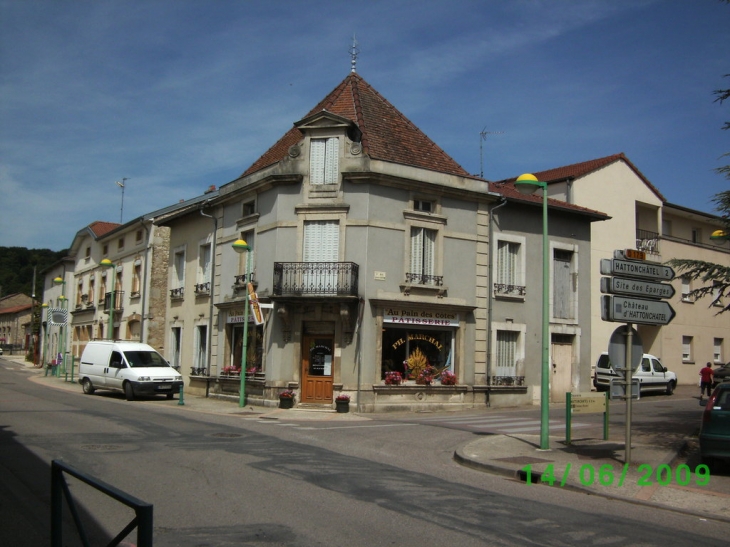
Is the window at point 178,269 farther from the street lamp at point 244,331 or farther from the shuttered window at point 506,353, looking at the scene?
the shuttered window at point 506,353

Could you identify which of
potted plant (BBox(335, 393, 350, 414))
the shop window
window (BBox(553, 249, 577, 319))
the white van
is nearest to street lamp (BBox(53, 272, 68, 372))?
the white van

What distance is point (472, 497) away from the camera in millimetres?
8781

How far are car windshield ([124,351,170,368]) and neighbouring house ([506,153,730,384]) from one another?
17.2 metres

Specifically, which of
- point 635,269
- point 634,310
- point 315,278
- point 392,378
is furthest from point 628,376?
point 315,278

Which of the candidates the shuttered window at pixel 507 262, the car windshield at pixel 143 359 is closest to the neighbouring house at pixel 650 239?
the shuttered window at pixel 507 262

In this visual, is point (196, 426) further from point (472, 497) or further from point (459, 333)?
point (459, 333)

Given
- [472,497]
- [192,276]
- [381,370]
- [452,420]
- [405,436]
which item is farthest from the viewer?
[192,276]

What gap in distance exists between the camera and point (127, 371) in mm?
23969

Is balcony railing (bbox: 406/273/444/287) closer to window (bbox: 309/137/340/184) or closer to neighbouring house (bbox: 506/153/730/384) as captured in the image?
window (bbox: 309/137/340/184)

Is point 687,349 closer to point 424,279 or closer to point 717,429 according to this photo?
point 424,279

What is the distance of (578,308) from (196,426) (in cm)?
1635

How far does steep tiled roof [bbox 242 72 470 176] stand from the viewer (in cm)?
2350

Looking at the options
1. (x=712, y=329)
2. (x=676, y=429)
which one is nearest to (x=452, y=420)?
(x=676, y=429)
